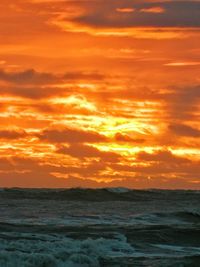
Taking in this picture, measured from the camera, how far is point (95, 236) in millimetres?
30969

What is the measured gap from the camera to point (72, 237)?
100.0 ft

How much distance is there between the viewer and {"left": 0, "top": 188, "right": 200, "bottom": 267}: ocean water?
24875 mm

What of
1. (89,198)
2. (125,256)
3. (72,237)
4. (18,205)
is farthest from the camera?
(89,198)

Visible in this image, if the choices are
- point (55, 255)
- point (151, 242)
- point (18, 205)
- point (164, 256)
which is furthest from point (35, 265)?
point (18, 205)

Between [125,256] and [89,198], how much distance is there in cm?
3328

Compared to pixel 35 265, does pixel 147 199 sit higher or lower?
higher

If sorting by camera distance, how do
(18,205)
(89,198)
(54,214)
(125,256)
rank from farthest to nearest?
1. (89,198)
2. (18,205)
3. (54,214)
4. (125,256)

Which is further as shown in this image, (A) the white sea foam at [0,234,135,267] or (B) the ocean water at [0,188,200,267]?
(B) the ocean water at [0,188,200,267]

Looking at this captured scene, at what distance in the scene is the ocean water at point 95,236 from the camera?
24.9 metres

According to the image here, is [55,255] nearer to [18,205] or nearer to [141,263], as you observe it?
[141,263]

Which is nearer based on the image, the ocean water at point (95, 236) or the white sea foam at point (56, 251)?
the white sea foam at point (56, 251)

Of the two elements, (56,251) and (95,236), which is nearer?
(56,251)

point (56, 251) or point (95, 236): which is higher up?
point (95, 236)

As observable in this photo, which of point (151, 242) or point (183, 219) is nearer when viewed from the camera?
point (151, 242)
